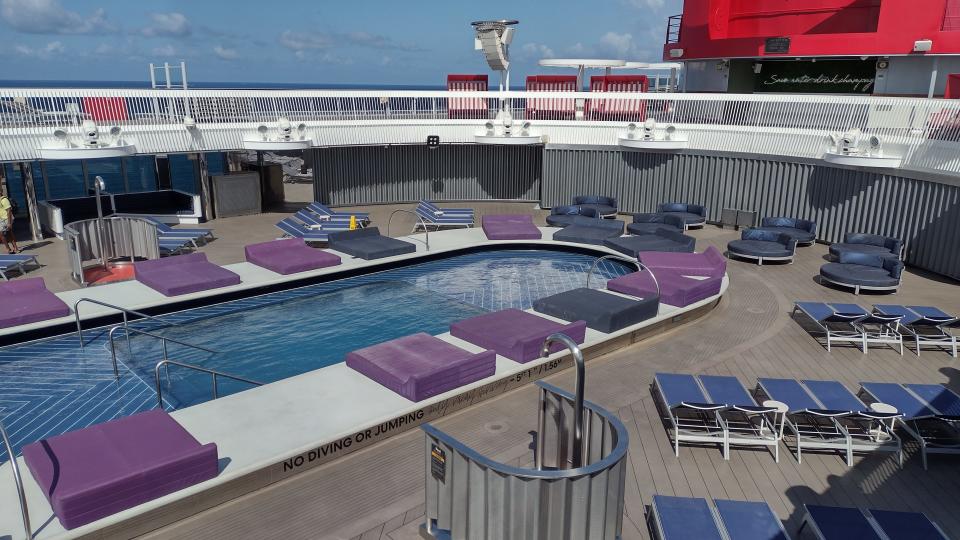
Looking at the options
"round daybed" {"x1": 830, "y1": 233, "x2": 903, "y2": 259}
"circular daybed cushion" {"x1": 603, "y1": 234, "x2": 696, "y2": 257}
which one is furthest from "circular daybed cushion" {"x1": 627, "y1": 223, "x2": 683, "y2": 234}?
"round daybed" {"x1": 830, "y1": 233, "x2": 903, "y2": 259}

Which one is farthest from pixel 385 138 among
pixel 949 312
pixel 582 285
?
pixel 949 312

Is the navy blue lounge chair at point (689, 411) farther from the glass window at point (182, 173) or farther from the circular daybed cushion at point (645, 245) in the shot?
the glass window at point (182, 173)

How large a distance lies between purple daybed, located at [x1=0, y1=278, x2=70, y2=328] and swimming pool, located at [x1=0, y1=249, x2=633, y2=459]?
478 millimetres

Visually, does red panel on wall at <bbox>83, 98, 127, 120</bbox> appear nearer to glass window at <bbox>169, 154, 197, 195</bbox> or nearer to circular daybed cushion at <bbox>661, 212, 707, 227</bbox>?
circular daybed cushion at <bbox>661, 212, 707, 227</bbox>

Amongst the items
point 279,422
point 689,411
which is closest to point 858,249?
point 689,411

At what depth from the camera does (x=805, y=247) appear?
20875 millimetres

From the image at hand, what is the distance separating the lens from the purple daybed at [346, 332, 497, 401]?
32.4ft

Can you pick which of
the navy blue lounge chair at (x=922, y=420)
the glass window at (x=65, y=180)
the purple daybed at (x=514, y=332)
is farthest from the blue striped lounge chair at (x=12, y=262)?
the glass window at (x=65, y=180)

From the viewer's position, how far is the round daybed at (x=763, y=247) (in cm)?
1864

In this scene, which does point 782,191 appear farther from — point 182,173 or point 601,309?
point 182,173

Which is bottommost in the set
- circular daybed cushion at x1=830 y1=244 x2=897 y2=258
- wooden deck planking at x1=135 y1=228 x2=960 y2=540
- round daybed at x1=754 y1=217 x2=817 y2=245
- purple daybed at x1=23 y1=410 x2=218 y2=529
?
wooden deck planking at x1=135 y1=228 x2=960 y2=540

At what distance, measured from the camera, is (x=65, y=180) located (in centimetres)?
4422

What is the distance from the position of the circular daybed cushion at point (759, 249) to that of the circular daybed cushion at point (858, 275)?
5.63ft

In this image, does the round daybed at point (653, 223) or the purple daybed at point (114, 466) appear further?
the round daybed at point (653, 223)
